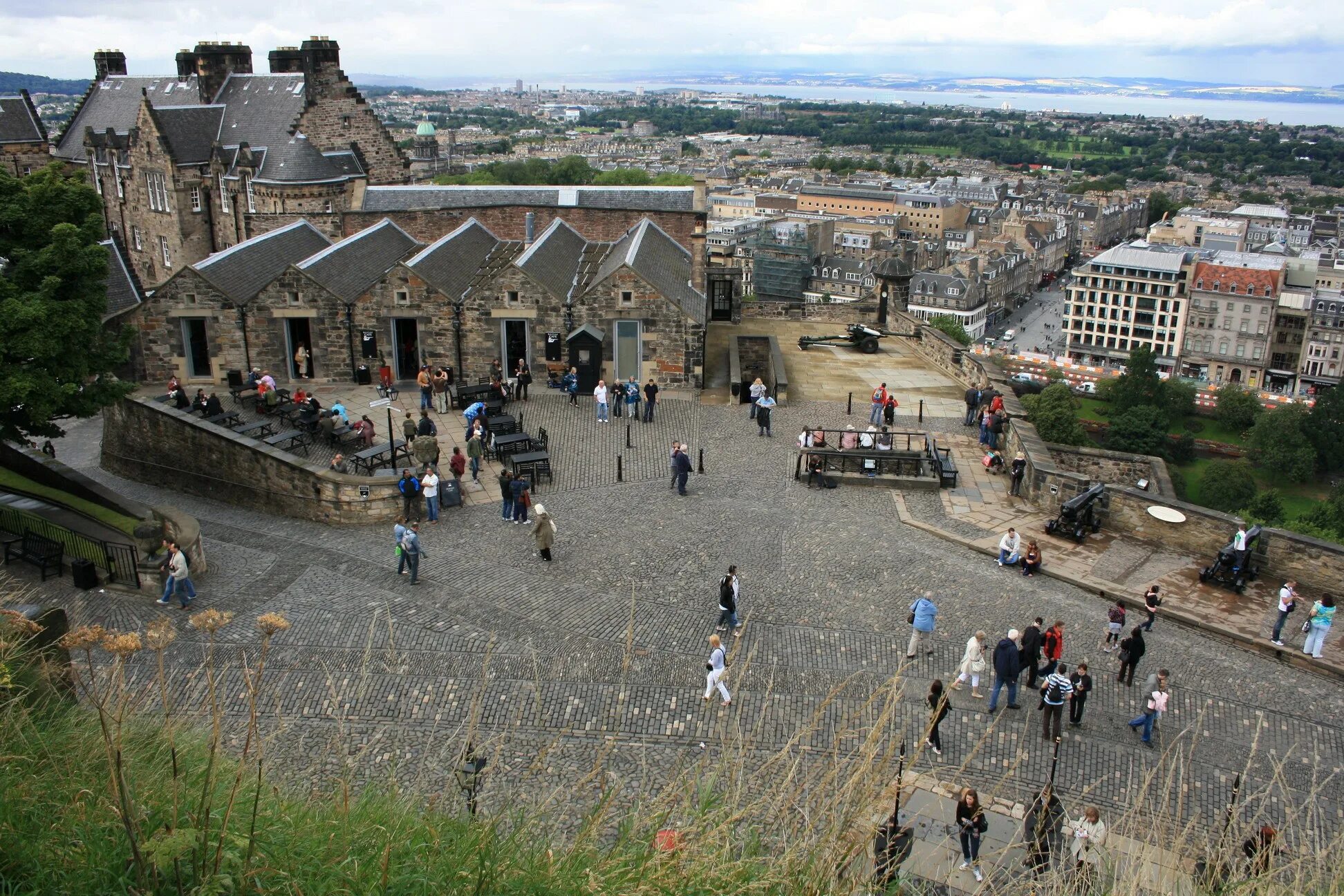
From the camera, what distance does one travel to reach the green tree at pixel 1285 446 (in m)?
115

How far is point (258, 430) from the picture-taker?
2452cm

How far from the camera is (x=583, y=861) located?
214 inches

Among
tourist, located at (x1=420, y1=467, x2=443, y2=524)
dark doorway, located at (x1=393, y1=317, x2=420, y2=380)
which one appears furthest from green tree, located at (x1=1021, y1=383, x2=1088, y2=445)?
tourist, located at (x1=420, y1=467, x2=443, y2=524)

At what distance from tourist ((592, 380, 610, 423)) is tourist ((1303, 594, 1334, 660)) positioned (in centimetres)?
1572

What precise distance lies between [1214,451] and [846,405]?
115883 millimetres

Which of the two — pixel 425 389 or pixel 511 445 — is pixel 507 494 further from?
pixel 425 389

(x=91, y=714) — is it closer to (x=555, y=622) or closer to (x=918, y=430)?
(x=555, y=622)

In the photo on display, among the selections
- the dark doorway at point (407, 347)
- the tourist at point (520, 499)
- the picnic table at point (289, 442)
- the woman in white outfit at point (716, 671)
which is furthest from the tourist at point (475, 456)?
the woman in white outfit at point (716, 671)

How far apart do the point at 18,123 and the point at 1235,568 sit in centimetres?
5780

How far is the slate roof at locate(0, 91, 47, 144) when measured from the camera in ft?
175

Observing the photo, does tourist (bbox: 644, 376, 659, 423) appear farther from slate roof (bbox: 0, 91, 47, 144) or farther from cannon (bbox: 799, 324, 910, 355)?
slate roof (bbox: 0, 91, 47, 144)

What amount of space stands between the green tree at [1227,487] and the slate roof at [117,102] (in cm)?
9039

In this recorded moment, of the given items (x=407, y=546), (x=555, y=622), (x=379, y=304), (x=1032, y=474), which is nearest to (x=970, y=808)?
(x=555, y=622)

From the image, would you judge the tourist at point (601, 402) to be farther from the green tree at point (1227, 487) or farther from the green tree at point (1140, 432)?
the green tree at point (1140, 432)
